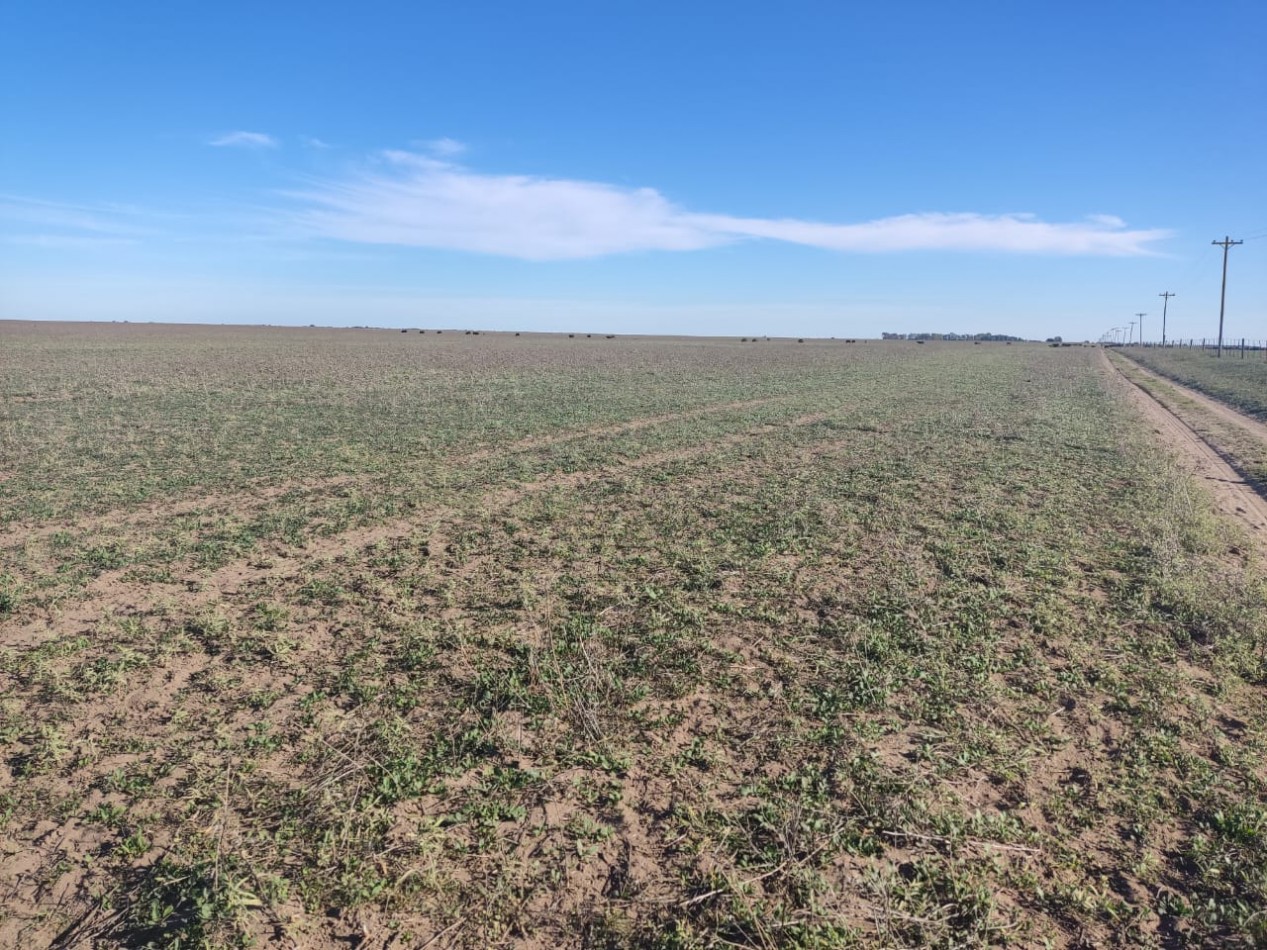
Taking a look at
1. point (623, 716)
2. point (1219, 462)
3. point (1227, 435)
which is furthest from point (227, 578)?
point (1227, 435)

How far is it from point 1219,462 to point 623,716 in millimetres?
20149

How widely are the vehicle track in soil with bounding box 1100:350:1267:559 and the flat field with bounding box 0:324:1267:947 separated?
28.2 inches

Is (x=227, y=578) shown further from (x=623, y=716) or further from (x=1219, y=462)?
(x=1219, y=462)

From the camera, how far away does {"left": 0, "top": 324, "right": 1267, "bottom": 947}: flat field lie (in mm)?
3980

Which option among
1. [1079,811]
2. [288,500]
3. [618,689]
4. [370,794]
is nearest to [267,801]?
[370,794]

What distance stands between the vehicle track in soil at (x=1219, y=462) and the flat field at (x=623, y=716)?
72cm

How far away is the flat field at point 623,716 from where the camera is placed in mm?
3980

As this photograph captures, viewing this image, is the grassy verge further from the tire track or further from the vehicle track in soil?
the tire track

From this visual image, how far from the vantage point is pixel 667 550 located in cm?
1031

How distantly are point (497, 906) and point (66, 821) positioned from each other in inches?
116

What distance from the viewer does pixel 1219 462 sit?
1877 centimetres

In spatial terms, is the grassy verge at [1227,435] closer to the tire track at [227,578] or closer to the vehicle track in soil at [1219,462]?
the vehicle track in soil at [1219,462]

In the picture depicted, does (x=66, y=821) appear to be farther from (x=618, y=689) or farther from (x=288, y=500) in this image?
(x=288, y=500)

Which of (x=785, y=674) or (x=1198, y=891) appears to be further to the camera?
(x=785, y=674)
